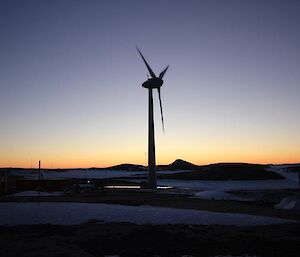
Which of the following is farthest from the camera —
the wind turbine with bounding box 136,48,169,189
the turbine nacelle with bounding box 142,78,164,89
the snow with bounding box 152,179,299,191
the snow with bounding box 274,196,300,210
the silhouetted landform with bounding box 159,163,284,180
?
the silhouetted landform with bounding box 159,163,284,180

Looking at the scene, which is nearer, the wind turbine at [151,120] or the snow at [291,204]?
the snow at [291,204]

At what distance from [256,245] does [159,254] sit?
464cm

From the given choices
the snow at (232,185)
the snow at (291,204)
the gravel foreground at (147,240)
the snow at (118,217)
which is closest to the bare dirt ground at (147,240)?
the gravel foreground at (147,240)

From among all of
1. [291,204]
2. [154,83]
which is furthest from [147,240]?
[154,83]

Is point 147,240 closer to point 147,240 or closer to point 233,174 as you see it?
point 147,240

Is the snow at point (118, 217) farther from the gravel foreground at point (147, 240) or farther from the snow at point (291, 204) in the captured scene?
the snow at point (291, 204)

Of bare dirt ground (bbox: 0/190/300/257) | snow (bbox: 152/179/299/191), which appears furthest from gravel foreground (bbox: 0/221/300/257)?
snow (bbox: 152/179/299/191)

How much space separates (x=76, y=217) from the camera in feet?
83.5

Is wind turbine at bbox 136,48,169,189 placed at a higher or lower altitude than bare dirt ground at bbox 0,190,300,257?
higher

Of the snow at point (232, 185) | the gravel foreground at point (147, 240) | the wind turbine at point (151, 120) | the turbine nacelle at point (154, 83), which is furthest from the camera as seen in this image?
the snow at point (232, 185)

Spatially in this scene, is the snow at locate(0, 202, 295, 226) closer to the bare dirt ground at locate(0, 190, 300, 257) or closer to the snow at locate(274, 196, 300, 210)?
the bare dirt ground at locate(0, 190, 300, 257)

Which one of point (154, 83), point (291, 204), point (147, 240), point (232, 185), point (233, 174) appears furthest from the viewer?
point (233, 174)

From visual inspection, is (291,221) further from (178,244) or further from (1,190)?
(1,190)

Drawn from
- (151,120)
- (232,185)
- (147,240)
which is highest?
(151,120)
